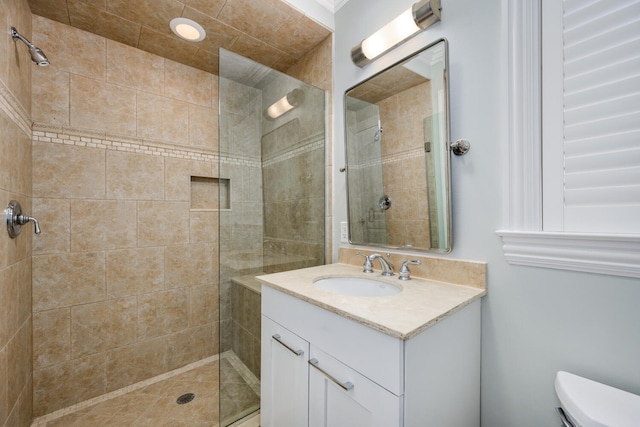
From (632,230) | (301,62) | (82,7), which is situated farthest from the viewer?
(301,62)

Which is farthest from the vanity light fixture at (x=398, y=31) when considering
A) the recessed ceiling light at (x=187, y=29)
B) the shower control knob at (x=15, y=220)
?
the shower control knob at (x=15, y=220)

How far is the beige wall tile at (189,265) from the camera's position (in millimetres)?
1980

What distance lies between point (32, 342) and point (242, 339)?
1199 mm

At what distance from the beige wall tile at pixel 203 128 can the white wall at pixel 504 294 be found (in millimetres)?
1634

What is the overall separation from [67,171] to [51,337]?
1001 millimetres

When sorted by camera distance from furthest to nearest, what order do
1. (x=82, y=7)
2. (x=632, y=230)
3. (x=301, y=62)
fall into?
(x=301, y=62)
(x=82, y=7)
(x=632, y=230)

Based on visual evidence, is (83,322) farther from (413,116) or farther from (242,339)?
(413,116)

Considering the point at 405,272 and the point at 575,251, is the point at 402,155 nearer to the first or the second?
the point at 405,272

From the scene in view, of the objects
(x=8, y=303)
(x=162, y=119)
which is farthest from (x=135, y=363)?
(x=162, y=119)

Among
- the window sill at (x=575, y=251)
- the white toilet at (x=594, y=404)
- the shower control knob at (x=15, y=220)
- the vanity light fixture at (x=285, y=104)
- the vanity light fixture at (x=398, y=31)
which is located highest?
the vanity light fixture at (x=398, y=31)

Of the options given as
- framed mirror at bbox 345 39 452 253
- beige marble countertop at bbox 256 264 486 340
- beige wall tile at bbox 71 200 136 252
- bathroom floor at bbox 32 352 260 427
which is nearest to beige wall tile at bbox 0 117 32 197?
beige wall tile at bbox 71 200 136 252

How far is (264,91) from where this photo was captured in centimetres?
153

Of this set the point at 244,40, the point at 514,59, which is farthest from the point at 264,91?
the point at 514,59

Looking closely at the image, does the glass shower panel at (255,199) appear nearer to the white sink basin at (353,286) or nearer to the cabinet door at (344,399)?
the white sink basin at (353,286)
